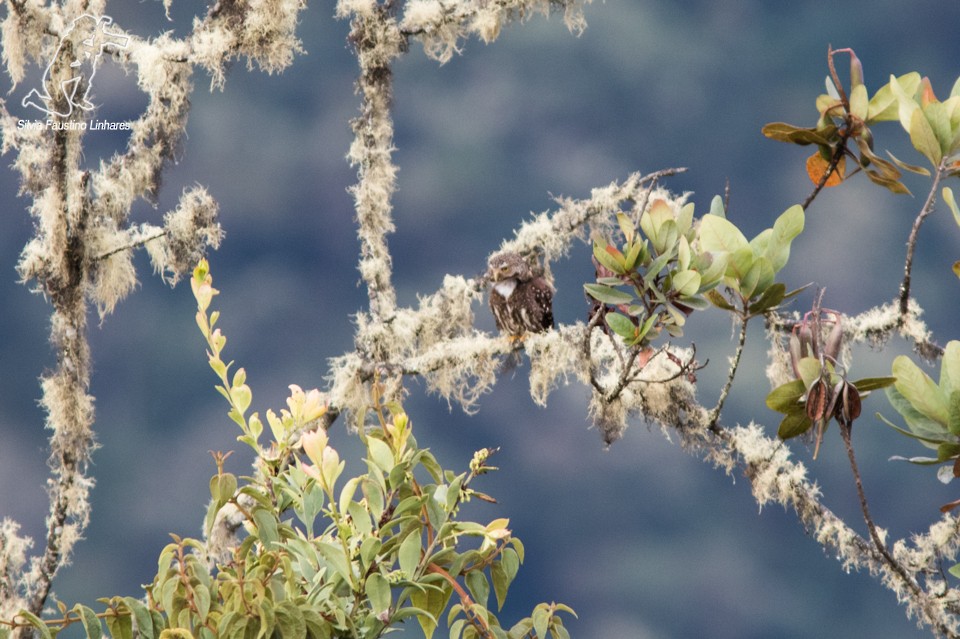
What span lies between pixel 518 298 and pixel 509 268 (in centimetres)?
10

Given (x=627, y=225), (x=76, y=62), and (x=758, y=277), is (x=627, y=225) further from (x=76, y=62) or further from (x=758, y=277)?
(x=76, y=62)

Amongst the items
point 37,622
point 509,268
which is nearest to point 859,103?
point 37,622

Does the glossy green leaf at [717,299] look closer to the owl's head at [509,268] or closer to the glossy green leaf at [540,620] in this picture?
the glossy green leaf at [540,620]

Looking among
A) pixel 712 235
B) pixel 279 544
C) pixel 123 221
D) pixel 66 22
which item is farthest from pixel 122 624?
→ pixel 66 22

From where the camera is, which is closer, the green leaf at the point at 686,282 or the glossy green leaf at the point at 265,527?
the glossy green leaf at the point at 265,527

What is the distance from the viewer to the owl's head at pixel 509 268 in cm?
288

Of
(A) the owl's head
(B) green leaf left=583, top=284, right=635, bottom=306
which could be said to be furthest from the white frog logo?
(B) green leaf left=583, top=284, right=635, bottom=306

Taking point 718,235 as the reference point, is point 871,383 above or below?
below

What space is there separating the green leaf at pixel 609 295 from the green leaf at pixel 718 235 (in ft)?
0.47

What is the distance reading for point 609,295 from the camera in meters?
1.52

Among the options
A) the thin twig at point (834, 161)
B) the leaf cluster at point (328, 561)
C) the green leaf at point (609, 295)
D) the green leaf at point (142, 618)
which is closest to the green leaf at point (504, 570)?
the leaf cluster at point (328, 561)

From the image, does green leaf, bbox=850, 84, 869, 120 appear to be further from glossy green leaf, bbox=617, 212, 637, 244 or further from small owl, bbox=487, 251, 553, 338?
small owl, bbox=487, 251, 553, 338

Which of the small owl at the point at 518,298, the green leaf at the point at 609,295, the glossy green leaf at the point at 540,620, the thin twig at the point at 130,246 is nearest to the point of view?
the glossy green leaf at the point at 540,620

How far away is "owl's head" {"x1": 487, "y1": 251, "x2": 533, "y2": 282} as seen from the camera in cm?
288
